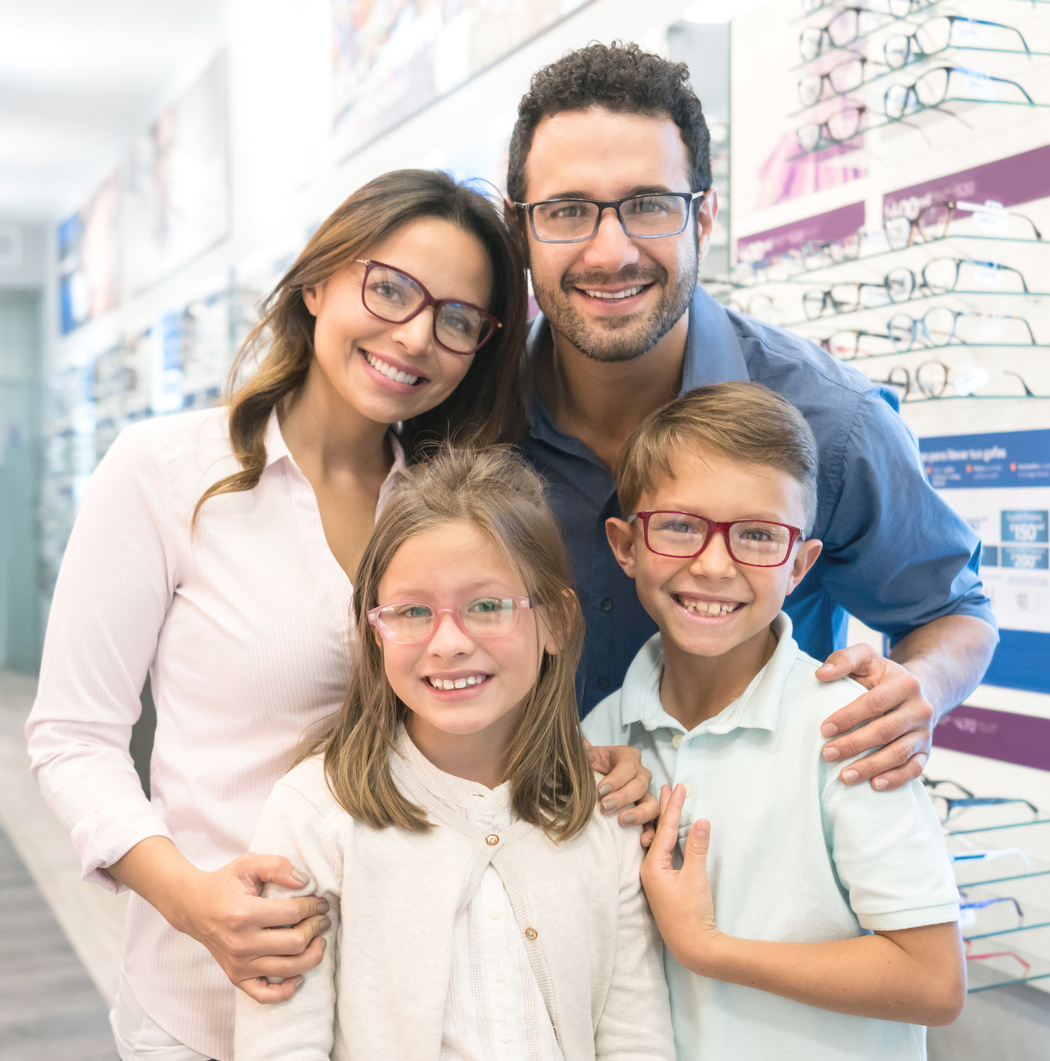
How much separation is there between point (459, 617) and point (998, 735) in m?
1.25

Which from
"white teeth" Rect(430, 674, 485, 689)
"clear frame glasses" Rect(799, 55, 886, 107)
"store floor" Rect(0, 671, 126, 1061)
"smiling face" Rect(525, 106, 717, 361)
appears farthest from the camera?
"store floor" Rect(0, 671, 126, 1061)

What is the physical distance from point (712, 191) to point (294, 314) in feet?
2.40

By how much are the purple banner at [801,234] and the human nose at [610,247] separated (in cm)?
86

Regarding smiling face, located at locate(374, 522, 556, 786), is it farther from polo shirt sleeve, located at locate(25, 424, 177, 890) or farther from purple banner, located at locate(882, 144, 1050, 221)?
purple banner, located at locate(882, 144, 1050, 221)

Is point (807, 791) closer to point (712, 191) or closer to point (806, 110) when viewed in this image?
point (712, 191)

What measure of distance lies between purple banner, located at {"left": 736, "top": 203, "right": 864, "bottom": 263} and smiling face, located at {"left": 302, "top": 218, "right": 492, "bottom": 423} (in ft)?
3.45

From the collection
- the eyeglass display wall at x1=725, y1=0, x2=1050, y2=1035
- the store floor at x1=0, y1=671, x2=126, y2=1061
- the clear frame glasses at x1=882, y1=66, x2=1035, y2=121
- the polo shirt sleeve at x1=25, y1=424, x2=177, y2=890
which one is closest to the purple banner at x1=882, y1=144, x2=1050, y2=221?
the eyeglass display wall at x1=725, y1=0, x2=1050, y2=1035

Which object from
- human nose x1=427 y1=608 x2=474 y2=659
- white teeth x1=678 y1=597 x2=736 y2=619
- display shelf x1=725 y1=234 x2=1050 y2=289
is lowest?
human nose x1=427 y1=608 x2=474 y2=659

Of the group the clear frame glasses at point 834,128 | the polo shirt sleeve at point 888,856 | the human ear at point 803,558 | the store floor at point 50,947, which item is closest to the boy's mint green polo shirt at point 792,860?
the polo shirt sleeve at point 888,856

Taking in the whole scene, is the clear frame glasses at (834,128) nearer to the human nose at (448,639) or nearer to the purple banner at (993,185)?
the purple banner at (993,185)

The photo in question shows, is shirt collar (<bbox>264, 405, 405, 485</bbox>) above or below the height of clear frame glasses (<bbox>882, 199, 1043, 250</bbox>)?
below

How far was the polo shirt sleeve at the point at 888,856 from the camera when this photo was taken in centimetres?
117

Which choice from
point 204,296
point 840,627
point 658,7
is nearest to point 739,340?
point 840,627

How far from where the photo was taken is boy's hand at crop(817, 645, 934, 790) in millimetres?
1218
